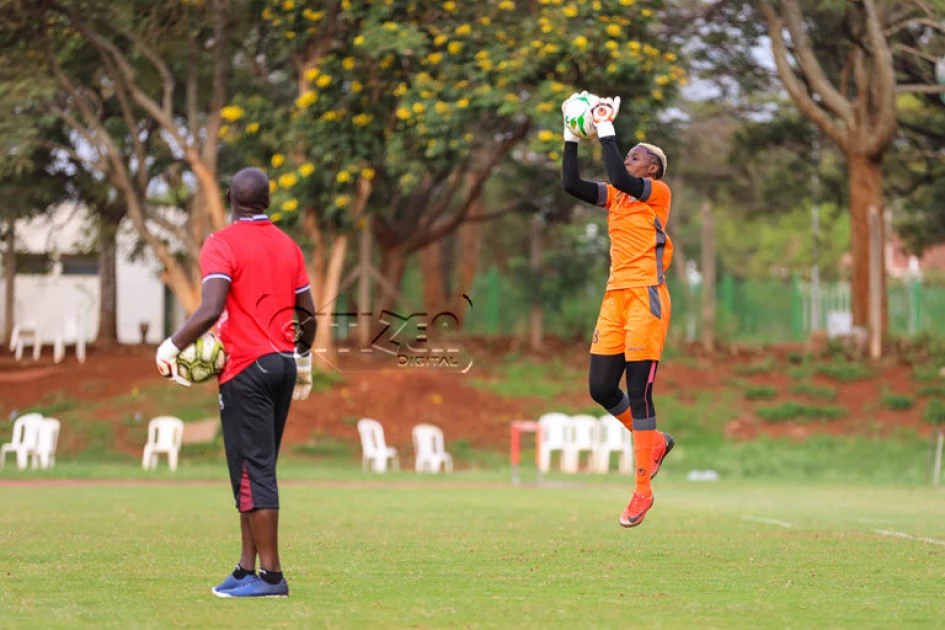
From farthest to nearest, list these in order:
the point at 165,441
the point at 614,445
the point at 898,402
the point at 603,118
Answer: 1. the point at 898,402
2. the point at 165,441
3. the point at 614,445
4. the point at 603,118

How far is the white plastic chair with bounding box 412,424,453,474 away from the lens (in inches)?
995

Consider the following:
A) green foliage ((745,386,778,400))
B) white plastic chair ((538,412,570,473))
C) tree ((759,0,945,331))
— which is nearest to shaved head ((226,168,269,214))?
white plastic chair ((538,412,570,473))

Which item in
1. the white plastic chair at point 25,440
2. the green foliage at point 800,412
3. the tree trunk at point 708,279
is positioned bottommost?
the white plastic chair at point 25,440

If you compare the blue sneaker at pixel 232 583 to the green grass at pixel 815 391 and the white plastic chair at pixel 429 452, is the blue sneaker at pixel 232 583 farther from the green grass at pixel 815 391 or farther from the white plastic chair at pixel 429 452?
the green grass at pixel 815 391

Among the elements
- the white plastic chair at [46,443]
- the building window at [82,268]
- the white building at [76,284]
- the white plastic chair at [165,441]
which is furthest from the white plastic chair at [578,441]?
the building window at [82,268]

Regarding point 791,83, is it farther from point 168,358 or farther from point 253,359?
point 168,358

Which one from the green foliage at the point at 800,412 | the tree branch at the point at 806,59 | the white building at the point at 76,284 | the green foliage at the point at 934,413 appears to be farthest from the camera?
the white building at the point at 76,284

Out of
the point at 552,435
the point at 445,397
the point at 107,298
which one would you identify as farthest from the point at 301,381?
the point at 107,298

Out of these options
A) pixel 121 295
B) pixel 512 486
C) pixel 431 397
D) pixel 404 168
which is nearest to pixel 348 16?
pixel 404 168

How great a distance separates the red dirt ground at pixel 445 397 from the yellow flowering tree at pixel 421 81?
3.54 metres

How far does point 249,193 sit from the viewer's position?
25.6 feet

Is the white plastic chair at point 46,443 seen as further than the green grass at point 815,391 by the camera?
No

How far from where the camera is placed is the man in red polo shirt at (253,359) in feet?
25.1

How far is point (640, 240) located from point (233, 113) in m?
18.7
